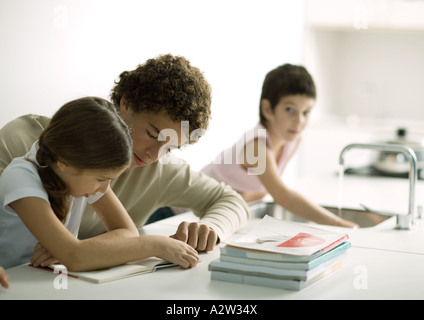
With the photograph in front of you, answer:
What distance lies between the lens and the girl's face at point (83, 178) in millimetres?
1248

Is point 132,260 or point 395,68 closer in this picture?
point 132,260

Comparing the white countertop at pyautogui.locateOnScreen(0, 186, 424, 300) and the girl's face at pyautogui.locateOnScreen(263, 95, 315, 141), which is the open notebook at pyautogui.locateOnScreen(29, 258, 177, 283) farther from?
the girl's face at pyautogui.locateOnScreen(263, 95, 315, 141)

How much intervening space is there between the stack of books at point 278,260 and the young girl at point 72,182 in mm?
128

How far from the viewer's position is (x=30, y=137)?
1.49 meters

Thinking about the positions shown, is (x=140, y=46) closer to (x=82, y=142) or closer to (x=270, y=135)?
(x=270, y=135)

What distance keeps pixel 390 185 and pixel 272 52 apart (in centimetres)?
140

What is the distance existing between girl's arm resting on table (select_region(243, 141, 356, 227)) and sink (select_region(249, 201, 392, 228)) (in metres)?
0.12

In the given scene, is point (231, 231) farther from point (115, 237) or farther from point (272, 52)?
point (272, 52)

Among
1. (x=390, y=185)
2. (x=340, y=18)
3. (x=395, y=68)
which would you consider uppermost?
(x=340, y=18)

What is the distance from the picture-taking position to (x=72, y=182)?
1.27 metres

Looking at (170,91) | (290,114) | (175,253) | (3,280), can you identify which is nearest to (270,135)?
(290,114)

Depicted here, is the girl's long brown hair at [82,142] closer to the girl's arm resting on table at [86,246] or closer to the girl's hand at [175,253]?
the girl's arm resting on table at [86,246]
